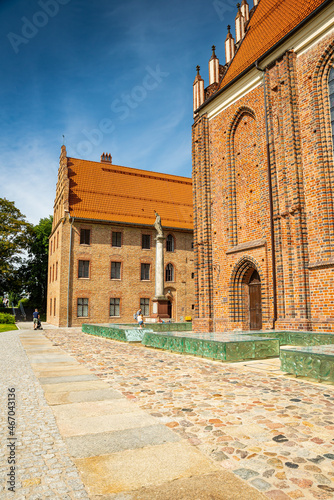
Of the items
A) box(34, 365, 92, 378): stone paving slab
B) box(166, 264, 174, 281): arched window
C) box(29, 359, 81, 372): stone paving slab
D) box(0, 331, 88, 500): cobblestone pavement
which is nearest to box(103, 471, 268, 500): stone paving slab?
box(0, 331, 88, 500): cobblestone pavement

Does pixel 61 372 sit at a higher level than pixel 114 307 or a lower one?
lower

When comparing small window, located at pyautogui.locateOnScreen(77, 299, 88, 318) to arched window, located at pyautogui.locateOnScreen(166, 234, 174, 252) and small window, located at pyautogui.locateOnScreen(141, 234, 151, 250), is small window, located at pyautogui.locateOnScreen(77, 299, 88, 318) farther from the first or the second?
arched window, located at pyautogui.locateOnScreen(166, 234, 174, 252)

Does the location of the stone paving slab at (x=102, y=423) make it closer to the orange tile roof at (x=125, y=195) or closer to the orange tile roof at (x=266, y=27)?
the orange tile roof at (x=266, y=27)

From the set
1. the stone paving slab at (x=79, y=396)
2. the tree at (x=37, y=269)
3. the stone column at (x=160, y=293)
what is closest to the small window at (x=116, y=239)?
the stone column at (x=160, y=293)

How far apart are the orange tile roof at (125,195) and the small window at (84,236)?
50.7 inches

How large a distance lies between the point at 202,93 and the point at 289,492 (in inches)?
834

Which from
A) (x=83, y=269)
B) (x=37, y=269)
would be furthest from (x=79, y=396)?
(x=37, y=269)

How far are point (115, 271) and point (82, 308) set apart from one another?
436 cm

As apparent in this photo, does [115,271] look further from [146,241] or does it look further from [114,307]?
[146,241]

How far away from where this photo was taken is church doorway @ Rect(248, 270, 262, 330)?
16.7m

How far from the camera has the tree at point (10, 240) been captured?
4038 cm

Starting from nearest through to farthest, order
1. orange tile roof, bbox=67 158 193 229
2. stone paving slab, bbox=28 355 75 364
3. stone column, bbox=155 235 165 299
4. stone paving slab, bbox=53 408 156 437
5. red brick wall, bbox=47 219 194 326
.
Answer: stone paving slab, bbox=53 408 156 437 → stone paving slab, bbox=28 355 75 364 → stone column, bbox=155 235 165 299 → red brick wall, bbox=47 219 194 326 → orange tile roof, bbox=67 158 193 229

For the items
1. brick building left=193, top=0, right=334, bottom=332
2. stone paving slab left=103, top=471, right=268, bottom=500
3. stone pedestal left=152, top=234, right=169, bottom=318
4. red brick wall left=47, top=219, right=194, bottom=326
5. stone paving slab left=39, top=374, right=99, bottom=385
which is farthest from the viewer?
red brick wall left=47, top=219, right=194, bottom=326

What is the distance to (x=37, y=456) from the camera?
3484mm
